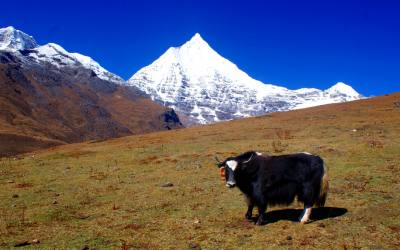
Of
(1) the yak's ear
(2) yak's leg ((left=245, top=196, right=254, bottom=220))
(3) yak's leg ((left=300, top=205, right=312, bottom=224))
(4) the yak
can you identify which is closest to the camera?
(3) yak's leg ((left=300, top=205, right=312, bottom=224))

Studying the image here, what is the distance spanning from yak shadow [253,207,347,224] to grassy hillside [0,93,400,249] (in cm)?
4

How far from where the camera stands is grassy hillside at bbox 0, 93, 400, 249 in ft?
48.3

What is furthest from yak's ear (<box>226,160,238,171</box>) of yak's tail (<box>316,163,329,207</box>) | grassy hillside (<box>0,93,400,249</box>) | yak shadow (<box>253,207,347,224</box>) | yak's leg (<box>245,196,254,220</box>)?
yak's tail (<box>316,163,329,207</box>)

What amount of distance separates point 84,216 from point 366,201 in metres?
11.0

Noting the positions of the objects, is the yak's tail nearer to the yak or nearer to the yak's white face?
the yak

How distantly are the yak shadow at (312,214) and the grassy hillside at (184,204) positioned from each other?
0.04 metres

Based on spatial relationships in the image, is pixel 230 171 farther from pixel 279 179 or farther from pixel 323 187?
pixel 323 187

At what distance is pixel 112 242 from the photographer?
15.0 m

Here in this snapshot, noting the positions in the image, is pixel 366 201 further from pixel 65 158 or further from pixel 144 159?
pixel 65 158

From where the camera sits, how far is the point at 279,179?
53.3ft

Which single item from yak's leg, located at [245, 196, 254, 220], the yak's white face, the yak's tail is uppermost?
the yak's white face

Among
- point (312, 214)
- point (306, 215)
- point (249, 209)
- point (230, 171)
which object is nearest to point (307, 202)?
point (306, 215)

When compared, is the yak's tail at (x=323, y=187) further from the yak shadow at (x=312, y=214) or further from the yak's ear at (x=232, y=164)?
the yak's ear at (x=232, y=164)

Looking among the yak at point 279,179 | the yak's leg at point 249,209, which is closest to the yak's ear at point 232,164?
the yak at point 279,179
